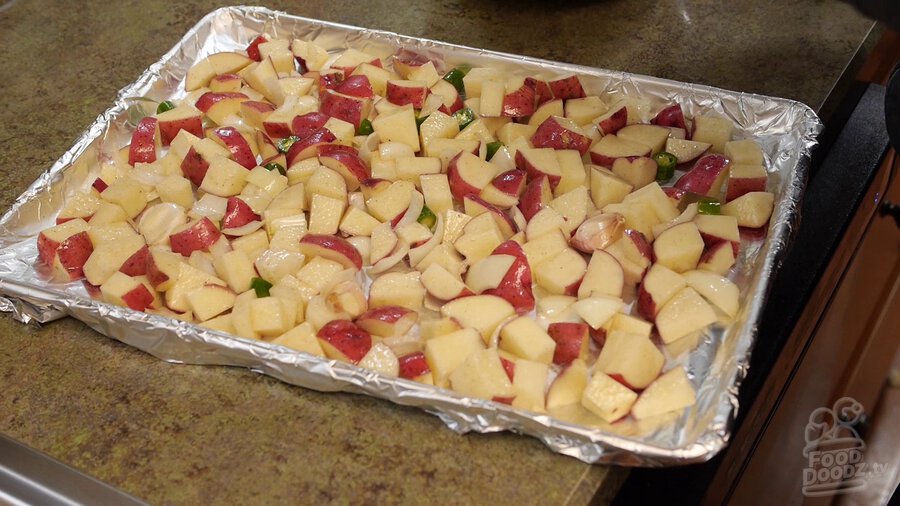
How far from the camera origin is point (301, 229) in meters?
1.67

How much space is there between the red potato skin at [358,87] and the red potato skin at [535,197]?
493mm

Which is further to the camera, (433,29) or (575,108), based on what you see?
(433,29)

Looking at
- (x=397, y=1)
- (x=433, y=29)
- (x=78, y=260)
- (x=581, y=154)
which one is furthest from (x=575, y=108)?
(x=78, y=260)

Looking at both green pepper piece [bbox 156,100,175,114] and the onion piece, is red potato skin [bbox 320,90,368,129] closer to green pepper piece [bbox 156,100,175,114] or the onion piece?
green pepper piece [bbox 156,100,175,114]

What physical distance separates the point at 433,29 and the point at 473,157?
2.19 ft

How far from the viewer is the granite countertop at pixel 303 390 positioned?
129cm

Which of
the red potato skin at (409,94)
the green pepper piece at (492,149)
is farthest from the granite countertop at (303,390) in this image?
the green pepper piece at (492,149)

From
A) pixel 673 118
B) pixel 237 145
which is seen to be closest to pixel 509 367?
pixel 673 118

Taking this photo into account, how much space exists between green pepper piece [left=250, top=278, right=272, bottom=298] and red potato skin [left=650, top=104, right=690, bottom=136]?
912mm

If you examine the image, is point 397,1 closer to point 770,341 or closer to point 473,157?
point 473,157

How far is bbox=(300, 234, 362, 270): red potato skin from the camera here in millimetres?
1588

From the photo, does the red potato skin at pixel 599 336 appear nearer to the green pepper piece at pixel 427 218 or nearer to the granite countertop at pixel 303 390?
the granite countertop at pixel 303 390

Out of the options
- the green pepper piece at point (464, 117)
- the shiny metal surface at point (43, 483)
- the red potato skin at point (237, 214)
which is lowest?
the shiny metal surface at point (43, 483)

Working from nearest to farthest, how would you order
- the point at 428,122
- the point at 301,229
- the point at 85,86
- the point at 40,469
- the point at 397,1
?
the point at 40,469 → the point at 301,229 → the point at 428,122 → the point at 85,86 → the point at 397,1
